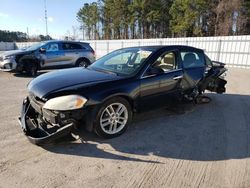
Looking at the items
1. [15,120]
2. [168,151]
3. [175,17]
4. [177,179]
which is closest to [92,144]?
[168,151]

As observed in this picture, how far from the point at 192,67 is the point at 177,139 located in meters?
2.00

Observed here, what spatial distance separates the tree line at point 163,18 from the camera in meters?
29.4

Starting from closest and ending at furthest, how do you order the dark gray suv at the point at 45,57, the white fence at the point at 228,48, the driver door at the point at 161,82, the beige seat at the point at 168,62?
the driver door at the point at 161,82, the beige seat at the point at 168,62, the dark gray suv at the point at 45,57, the white fence at the point at 228,48

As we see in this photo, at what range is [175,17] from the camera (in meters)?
35.7

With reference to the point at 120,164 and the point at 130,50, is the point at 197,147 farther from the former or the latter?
the point at 130,50

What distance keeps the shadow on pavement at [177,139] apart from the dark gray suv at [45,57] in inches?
277

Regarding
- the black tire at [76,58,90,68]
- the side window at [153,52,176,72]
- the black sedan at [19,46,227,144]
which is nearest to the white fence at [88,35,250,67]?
the black tire at [76,58,90,68]

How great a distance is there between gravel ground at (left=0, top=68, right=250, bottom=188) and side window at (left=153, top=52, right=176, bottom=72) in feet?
3.55

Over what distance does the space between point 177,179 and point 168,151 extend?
701 mm

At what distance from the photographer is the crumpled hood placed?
11.7 feet

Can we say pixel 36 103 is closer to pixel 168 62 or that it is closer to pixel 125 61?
pixel 125 61

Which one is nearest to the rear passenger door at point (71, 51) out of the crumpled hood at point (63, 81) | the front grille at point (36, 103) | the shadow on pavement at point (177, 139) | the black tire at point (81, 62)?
the black tire at point (81, 62)

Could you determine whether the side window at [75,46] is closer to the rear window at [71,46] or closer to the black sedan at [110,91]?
the rear window at [71,46]

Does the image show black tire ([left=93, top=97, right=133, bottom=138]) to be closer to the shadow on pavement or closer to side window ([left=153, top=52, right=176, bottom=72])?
the shadow on pavement
